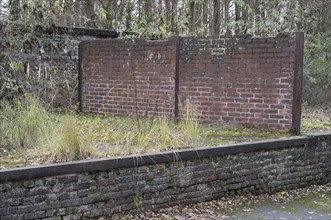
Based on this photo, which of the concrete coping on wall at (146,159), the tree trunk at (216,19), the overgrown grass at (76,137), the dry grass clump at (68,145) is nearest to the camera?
the concrete coping on wall at (146,159)

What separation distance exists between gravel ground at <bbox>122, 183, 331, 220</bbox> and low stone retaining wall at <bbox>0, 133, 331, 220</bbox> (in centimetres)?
10

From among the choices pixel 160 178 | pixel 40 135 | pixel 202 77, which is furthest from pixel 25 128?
pixel 202 77

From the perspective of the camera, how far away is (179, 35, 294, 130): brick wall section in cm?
743

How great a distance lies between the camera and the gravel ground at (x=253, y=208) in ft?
17.8

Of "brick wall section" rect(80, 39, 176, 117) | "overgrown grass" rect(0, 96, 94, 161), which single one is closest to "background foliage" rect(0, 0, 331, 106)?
"brick wall section" rect(80, 39, 176, 117)

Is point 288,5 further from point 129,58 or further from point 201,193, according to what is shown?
point 201,193

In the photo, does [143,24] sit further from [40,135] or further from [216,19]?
[40,135]

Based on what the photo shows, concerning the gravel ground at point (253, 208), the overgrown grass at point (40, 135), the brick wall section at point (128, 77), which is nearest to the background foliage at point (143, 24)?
the brick wall section at point (128, 77)

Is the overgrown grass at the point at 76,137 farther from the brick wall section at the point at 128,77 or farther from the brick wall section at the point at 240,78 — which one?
the brick wall section at the point at 128,77

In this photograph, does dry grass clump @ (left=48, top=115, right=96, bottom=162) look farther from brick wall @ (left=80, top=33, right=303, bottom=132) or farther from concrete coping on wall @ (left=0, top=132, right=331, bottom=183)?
brick wall @ (left=80, top=33, right=303, bottom=132)

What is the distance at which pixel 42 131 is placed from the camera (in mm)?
5969

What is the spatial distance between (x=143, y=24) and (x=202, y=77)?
14.7ft

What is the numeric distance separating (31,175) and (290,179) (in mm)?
4135

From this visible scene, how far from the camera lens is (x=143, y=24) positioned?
40.7ft
